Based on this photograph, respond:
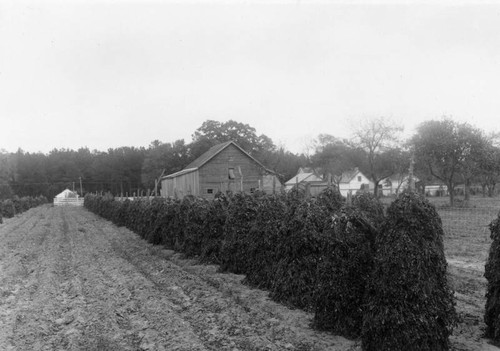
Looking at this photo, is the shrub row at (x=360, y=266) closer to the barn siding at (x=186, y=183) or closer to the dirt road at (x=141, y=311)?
the dirt road at (x=141, y=311)

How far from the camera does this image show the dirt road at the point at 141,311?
6355mm

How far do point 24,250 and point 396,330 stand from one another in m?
16.3

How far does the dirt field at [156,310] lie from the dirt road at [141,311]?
15 millimetres

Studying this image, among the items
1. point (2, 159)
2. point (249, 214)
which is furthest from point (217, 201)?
point (2, 159)

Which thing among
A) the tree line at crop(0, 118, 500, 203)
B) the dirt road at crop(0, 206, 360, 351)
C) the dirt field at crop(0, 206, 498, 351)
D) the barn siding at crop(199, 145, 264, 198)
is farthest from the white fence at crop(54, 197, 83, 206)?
the dirt road at crop(0, 206, 360, 351)

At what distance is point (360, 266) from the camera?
6.51 metres

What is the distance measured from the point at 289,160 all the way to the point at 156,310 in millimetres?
93673

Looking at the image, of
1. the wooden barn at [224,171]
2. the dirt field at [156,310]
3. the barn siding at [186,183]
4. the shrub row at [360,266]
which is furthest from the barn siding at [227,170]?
the shrub row at [360,266]

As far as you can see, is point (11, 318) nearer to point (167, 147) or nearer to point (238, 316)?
point (238, 316)

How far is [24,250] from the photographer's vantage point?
1738 centimetres

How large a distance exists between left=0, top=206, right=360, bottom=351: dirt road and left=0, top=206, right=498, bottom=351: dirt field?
0.05 feet

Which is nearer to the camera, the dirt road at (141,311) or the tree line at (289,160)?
the dirt road at (141,311)

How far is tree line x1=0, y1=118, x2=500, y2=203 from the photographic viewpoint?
122ft

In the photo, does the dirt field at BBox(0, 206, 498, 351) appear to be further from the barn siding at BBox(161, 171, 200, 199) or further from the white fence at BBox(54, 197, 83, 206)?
the white fence at BBox(54, 197, 83, 206)
